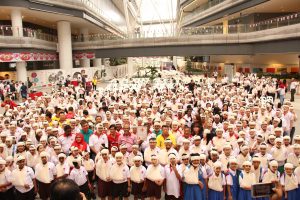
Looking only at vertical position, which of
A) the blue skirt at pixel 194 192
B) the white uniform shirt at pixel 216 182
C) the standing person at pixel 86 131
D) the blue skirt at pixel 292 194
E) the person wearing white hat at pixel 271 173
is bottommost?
the blue skirt at pixel 292 194

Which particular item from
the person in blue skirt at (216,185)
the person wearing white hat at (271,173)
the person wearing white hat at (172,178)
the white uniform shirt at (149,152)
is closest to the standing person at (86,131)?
the white uniform shirt at (149,152)

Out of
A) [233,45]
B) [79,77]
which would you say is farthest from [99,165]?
[233,45]

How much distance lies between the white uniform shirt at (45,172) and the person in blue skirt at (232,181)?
14.5 feet

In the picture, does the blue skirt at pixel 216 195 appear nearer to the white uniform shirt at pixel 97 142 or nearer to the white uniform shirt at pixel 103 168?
the white uniform shirt at pixel 103 168

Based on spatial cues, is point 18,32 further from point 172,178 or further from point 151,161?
point 172,178

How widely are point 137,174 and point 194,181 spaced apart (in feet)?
4.87

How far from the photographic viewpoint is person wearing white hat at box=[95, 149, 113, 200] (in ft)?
26.9

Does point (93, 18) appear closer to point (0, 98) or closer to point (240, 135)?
point (0, 98)

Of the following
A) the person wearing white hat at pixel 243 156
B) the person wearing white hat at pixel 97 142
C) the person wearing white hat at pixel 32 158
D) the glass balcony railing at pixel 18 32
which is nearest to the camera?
the person wearing white hat at pixel 243 156

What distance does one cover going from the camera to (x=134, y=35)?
43.6 m

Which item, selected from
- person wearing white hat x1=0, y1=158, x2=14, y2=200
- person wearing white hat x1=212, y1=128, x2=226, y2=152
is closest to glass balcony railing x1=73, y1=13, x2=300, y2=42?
person wearing white hat x1=212, y1=128, x2=226, y2=152

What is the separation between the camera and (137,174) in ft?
26.3

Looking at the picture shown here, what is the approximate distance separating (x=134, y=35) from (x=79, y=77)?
11.9m

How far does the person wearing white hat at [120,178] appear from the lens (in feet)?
26.3
